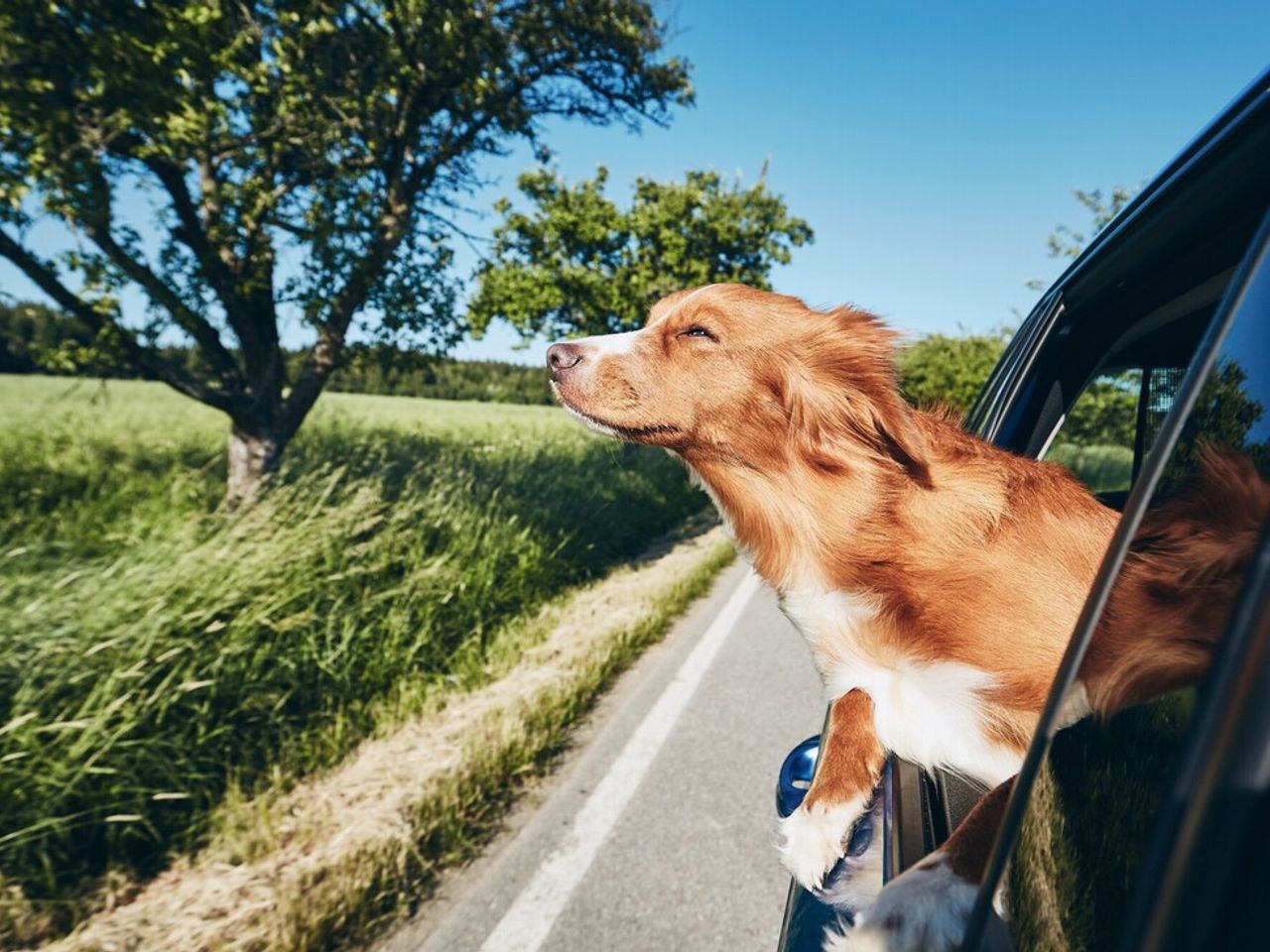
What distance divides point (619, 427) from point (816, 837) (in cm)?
152

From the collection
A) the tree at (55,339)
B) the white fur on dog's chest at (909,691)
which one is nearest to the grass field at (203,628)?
the tree at (55,339)

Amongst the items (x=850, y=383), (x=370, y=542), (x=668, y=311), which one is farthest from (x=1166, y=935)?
(x=370, y=542)

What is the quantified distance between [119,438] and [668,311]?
36.2ft

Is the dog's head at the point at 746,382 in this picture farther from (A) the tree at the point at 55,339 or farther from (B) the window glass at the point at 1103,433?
(A) the tree at the point at 55,339

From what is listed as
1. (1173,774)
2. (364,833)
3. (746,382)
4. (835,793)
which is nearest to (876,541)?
(835,793)

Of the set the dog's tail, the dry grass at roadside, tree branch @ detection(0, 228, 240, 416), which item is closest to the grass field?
the dry grass at roadside

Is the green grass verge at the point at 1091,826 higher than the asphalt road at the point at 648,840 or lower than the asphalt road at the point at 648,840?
higher

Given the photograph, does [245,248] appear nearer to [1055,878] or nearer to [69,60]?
[69,60]

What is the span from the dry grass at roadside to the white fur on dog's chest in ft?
6.72

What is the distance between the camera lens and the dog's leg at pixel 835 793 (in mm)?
1428

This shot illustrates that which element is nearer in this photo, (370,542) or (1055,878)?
(1055,878)

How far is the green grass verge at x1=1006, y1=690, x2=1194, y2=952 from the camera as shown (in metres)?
0.56

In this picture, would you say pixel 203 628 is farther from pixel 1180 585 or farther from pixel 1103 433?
pixel 1103 433

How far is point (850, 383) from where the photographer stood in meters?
2.07
